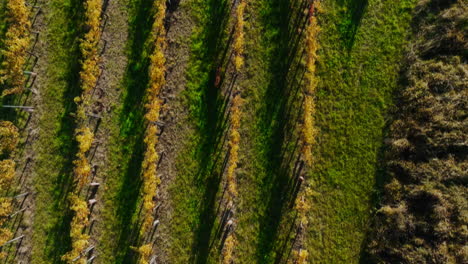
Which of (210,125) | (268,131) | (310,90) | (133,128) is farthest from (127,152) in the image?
(310,90)

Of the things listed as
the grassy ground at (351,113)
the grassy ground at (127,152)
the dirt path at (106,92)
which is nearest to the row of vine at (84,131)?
the dirt path at (106,92)

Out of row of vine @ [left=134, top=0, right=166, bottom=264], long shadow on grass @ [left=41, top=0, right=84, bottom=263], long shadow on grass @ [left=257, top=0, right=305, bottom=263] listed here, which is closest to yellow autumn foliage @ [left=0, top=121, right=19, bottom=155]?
long shadow on grass @ [left=41, top=0, right=84, bottom=263]

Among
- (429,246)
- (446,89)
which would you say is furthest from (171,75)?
(429,246)

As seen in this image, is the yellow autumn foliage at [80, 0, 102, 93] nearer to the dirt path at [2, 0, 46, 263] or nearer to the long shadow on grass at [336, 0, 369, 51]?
the dirt path at [2, 0, 46, 263]

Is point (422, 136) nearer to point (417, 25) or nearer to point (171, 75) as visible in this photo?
point (417, 25)

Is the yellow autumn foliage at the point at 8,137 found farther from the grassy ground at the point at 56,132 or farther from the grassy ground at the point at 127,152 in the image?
the grassy ground at the point at 127,152

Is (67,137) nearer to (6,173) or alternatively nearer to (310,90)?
(6,173)
